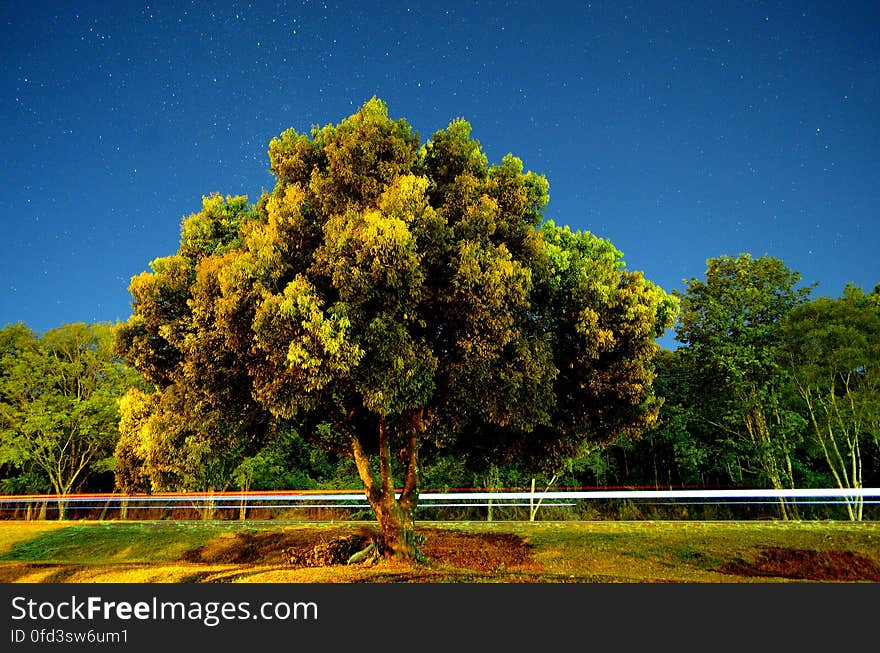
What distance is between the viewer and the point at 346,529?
68.6ft

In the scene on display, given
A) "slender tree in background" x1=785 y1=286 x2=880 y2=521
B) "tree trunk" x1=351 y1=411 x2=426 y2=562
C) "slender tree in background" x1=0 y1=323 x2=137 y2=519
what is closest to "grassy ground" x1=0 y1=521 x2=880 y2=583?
"tree trunk" x1=351 y1=411 x2=426 y2=562

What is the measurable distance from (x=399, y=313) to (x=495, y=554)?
8.32 m

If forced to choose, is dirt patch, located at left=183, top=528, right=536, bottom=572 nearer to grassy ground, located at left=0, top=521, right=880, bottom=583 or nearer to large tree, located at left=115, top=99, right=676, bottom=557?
grassy ground, located at left=0, top=521, right=880, bottom=583

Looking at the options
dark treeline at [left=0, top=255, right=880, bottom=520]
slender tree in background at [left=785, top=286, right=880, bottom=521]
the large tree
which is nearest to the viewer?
the large tree

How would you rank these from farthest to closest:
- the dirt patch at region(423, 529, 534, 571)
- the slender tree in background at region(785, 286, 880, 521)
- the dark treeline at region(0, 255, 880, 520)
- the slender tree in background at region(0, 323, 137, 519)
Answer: the slender tree in background at region(0, 323, 137, 519)
the dark treeline at region(0, 255, 880, 520)
the slender tree in background at region(785, 286, 880, 521)
the dirt patch at region(423, 529, 534, 571)

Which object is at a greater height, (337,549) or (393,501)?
(393,501)

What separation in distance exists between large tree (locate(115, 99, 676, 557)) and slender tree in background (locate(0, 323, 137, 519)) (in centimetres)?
2339

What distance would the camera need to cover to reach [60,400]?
35.2m

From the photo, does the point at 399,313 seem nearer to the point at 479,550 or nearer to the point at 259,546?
the point at 479,550

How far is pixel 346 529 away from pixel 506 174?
13.7 metres

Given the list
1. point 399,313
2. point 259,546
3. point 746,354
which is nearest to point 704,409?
point 746,354

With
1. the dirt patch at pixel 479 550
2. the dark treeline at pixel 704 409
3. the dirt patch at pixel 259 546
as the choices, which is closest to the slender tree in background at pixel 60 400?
the dark treeline at pixel 704 409

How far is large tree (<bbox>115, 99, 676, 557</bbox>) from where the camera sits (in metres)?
11.2
